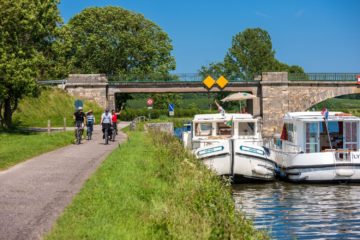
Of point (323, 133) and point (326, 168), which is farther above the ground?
point (323, 133)

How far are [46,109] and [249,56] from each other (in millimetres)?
54240

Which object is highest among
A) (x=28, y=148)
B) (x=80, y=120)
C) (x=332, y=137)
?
(x=80, y=120)

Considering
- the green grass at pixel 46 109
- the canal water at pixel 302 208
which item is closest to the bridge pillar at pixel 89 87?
the green grass at pixel 46 109

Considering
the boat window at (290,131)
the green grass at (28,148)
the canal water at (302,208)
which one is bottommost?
the canal water at (302,208)

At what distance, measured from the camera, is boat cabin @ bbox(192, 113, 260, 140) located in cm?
2709

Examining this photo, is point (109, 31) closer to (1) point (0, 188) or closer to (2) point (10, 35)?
(2) point (10, 35)

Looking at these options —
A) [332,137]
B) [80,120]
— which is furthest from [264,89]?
[332,137]

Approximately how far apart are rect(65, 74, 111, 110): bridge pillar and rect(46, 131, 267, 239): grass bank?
54.2 meters

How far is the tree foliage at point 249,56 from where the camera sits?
105 metres

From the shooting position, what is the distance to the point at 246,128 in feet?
89.8

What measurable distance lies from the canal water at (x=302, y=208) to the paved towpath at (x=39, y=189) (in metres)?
3.91

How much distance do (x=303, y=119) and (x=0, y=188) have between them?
15.8 metres

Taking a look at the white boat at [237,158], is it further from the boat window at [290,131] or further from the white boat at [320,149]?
the boat window at [290,131]

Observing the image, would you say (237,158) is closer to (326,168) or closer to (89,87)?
(326,168)
